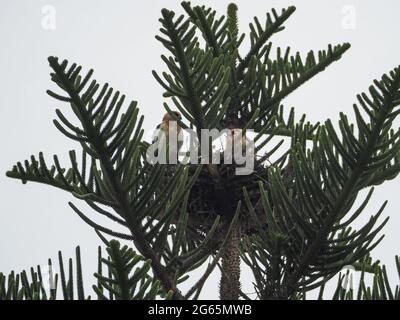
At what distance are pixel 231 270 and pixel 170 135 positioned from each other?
102 centimetres

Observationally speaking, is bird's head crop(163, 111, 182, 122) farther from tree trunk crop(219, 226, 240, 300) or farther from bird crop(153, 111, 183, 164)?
tree trunk crop(219, 226, 240, 300)

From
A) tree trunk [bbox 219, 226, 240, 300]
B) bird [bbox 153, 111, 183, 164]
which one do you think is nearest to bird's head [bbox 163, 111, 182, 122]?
bird [bbox 153, 111, 183, 164]

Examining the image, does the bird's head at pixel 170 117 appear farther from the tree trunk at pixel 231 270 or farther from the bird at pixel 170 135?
the tree trunk at pixel 231 270

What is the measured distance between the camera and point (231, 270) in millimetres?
4852

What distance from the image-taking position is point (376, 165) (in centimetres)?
418

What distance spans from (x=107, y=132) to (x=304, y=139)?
146 centimetres

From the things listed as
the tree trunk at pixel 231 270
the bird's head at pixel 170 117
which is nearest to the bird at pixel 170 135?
the bird's head at pixel 170 117

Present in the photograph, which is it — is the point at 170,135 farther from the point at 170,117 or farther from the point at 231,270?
the point at 231,270

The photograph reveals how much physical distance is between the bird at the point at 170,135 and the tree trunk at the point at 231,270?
0.70 m

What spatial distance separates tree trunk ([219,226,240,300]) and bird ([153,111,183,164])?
703mm
